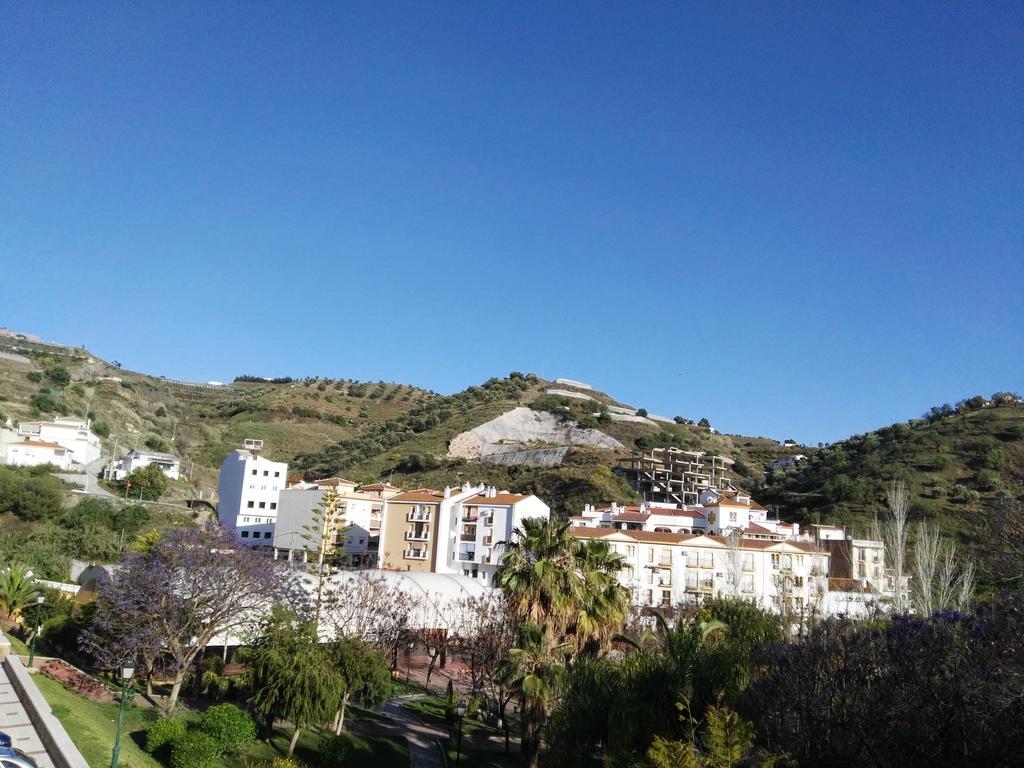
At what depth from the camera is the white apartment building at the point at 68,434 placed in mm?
97125

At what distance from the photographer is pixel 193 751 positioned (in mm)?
21906

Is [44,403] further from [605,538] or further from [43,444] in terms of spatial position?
[605,538]

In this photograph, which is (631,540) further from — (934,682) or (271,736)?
(934,682)

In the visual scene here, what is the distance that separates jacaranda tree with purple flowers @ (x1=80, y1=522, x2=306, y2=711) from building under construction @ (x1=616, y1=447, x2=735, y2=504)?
271 feet

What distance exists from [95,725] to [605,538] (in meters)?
45.4

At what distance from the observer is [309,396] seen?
579ft

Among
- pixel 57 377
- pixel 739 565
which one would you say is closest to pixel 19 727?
pixel 739 565

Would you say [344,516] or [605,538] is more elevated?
[344,516]

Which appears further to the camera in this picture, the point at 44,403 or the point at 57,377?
the point at 57,377

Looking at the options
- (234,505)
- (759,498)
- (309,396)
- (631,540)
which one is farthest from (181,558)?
(309,396)

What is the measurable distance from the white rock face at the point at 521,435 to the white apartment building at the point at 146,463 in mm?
39323

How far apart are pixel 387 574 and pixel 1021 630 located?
136ft

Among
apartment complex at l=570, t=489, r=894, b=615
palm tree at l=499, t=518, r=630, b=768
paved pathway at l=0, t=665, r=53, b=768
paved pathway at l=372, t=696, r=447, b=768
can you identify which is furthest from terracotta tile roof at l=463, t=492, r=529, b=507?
paved pathway at l=0, t=665, r=53, b=768

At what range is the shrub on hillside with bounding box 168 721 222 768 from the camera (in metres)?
21.8
